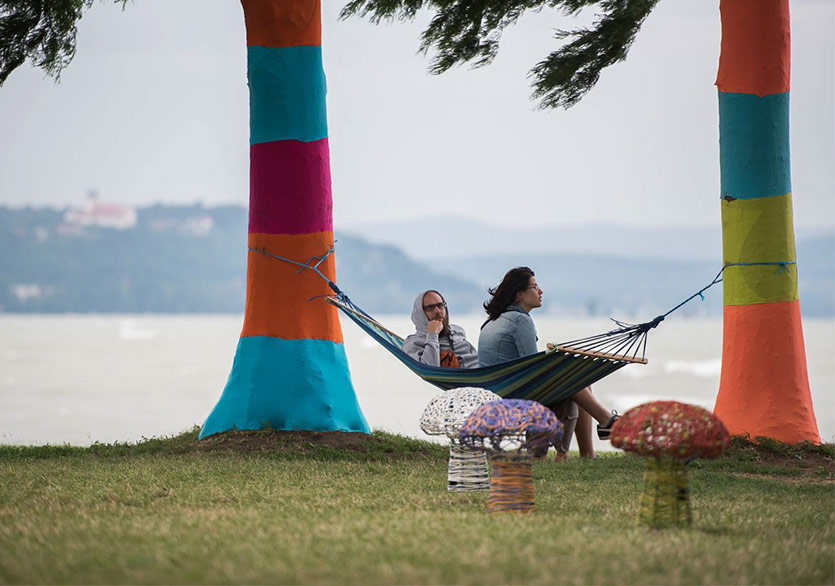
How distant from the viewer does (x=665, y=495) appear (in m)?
3.21

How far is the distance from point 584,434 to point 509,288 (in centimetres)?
98

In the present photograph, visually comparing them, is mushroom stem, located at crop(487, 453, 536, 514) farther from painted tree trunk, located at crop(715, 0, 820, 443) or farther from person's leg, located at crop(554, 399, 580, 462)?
painted tree trunk, located at crop(715, 0, 820, 443)

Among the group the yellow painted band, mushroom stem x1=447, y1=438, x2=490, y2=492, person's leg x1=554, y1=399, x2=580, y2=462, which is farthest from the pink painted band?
the yellow painted band

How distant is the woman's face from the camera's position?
5.08 m

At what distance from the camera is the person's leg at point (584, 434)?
544 cm

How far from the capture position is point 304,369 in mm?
5598

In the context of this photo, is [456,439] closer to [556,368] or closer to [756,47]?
[556,368]

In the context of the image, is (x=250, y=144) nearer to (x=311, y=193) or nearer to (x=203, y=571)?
(x=311, y=193)

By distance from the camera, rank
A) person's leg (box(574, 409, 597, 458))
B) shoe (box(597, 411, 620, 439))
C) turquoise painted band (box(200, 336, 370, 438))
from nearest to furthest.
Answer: shoe (box(597, 411, 620, 439)) → person's leg (box(574, 409, 597, 458)) → turquoise painted band (box(200, 336, 370, 438))

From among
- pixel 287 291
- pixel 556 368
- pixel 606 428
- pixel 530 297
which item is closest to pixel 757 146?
pixel 530 297

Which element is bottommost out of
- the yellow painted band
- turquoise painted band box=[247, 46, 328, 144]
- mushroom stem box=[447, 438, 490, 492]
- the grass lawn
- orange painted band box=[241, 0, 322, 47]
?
the grass lawn

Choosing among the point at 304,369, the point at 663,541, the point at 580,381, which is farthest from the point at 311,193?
the point at 663,541

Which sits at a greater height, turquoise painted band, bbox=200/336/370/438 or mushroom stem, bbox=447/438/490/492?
turquoise painted band, bbox=200/336/370/438

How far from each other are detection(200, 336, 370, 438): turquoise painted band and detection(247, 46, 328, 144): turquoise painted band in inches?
46.0
